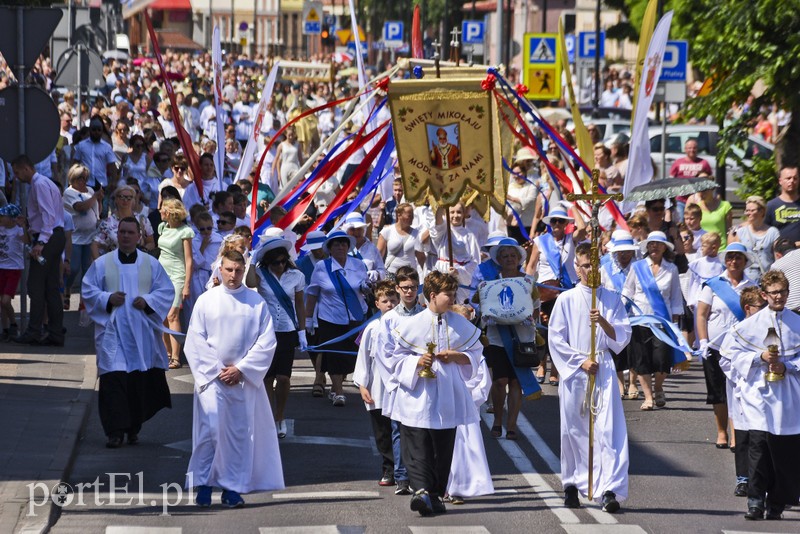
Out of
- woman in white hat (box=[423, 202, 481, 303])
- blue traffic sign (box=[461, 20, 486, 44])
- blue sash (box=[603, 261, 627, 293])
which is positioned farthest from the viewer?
blue traffic sign (box=[461, 20, 486, 44])

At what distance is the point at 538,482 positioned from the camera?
37.9 ft

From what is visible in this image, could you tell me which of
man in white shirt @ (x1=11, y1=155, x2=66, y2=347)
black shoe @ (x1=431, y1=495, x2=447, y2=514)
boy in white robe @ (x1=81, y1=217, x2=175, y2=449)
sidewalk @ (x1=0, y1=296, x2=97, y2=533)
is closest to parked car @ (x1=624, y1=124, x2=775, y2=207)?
sidewalk @ (x1=0, y1=296, x2=97, y2=533)

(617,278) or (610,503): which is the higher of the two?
(617,278)

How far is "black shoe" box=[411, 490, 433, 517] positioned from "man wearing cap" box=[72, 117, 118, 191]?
12.2 m

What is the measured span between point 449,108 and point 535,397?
2.42m

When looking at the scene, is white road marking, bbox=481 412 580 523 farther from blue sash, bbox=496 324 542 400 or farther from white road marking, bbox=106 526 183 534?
white road marking, bbox=106 526 183 534

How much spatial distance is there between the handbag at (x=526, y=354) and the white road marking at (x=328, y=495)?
242 cm

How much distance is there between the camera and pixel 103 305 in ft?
41.7

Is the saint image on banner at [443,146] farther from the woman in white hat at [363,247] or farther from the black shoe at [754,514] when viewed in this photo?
the black shoe at [754,514]

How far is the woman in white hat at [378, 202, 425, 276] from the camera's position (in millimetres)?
16844

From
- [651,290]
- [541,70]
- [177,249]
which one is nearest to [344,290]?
[177,249]

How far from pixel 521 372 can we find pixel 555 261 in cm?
331

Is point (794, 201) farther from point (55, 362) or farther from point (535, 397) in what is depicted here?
point (55, 362)

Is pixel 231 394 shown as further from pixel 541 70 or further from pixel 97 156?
pixel 541 70
